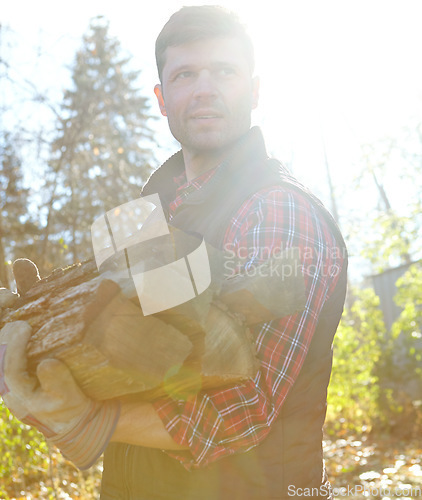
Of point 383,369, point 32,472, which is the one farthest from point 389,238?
point 32,472

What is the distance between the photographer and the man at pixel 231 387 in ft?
3.61

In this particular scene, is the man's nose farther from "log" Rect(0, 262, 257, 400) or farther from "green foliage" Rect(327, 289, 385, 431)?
"green foliage" Rect(327, 289, 385, 431)

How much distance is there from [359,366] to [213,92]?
6688 mm

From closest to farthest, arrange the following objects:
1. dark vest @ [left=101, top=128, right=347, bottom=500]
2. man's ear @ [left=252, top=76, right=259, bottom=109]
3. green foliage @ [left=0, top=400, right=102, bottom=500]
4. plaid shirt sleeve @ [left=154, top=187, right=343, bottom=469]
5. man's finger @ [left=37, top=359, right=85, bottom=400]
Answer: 1. man's finger @ [left=37, top=359, right=85, bottom=400]
2. plaid shirt sleeve @ [left=154, top=187, right=343, bottom=469]
3. dark vest @ [left=101, top=128, right=347, bottom=500]
4. man's ear @ [left=252, top=76, right=259, bottom=109]
5. green foliage @ [left=0, top=400, right=102, bottom=500]

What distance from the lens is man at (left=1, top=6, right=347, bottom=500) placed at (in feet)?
3.61

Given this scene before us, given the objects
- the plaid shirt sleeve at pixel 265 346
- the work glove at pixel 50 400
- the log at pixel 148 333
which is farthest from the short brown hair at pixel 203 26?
the work glove at pixel 50 400

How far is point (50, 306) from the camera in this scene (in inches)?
43.8

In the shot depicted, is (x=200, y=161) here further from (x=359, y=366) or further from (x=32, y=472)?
(x=359, y=366)

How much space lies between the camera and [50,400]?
101cm

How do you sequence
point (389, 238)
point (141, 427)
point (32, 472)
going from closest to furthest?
point (141, 427) < point (32, 472) < point (389, 238)

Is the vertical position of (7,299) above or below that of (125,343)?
above

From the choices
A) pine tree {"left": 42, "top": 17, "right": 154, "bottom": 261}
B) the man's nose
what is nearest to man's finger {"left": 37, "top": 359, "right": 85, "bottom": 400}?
the man's nose

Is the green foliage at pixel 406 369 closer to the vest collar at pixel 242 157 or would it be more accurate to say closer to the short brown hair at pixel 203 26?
the vest collar at pixel 242 157

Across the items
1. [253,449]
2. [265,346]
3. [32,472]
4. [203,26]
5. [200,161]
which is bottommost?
[32,472]
